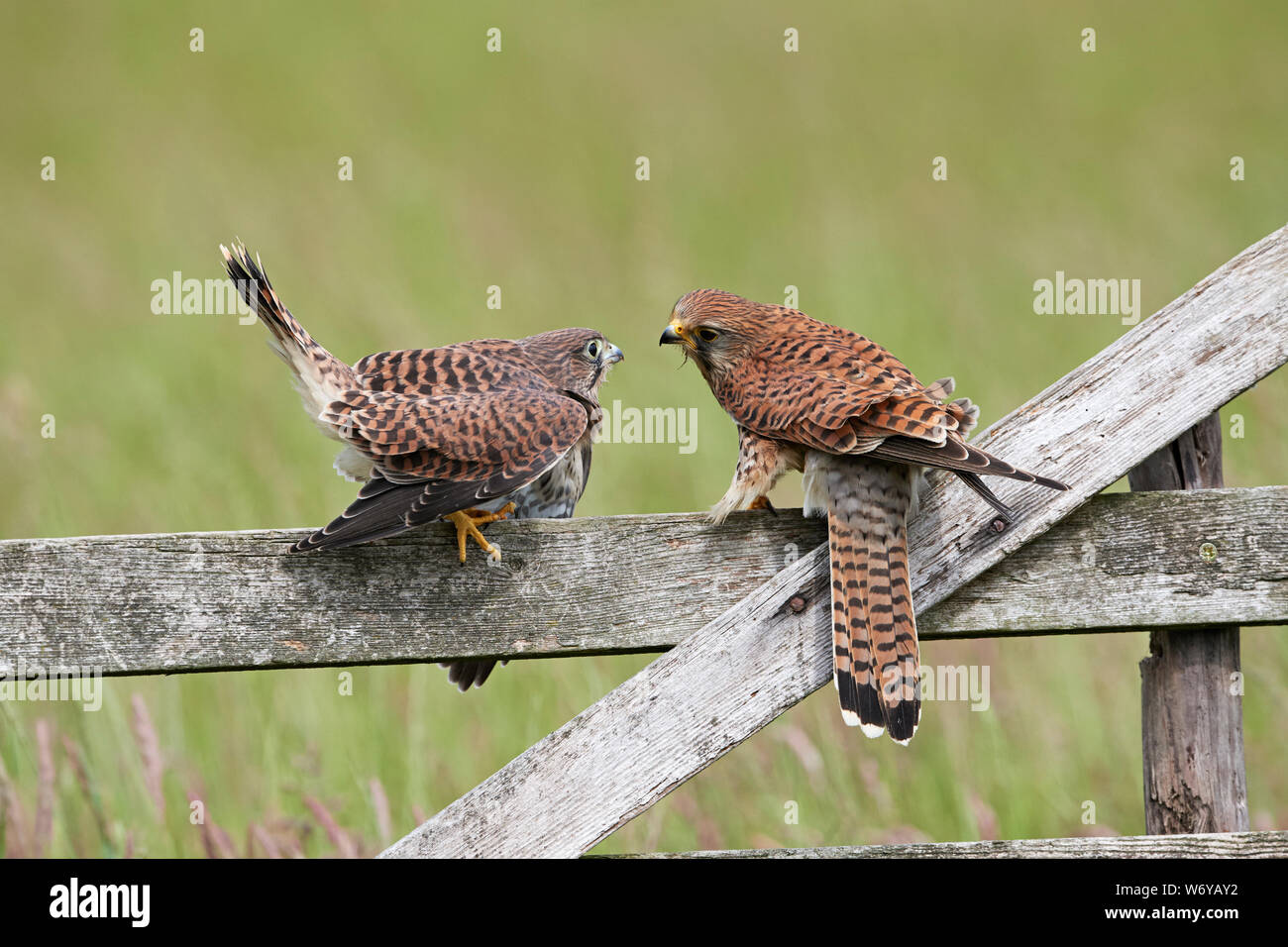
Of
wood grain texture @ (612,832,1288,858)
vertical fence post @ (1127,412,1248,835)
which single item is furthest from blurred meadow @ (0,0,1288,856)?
vertical fence post @ (1127,412,1248,835)

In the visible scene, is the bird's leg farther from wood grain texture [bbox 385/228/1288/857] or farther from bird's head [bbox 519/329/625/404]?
bird's head [bbox 519/329/625/404]

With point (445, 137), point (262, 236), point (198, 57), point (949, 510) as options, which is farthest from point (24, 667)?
point (198, 57)

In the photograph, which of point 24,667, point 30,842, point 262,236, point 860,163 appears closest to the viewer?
point 24,667

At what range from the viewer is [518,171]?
8.99m

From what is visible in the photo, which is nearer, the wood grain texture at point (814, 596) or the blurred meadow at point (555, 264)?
the wood grain texture at point (814, 596)

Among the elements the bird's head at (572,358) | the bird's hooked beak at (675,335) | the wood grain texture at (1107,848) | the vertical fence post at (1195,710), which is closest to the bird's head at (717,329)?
the bird's hooked beak at (675,335)

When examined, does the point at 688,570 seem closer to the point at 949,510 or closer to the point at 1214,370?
the point at 949,510

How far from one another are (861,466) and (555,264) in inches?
219

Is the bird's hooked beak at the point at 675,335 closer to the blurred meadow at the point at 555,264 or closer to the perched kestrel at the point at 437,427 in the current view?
the perched kestrel at the point at 437,427

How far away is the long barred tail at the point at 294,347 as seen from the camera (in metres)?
2.84

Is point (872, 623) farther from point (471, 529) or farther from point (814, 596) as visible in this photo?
point (471, 529)

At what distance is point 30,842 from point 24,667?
1.43 meters

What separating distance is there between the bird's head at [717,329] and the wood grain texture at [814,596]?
2.50 ft

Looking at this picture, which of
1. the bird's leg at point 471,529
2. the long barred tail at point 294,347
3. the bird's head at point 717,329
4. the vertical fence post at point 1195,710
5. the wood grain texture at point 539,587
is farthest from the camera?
the bird's head at point 717,329
